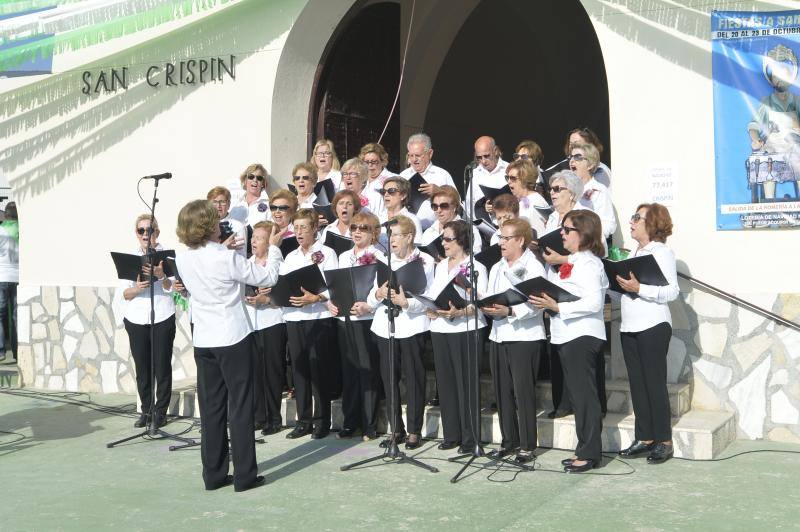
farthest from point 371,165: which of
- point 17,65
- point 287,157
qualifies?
point 17,65

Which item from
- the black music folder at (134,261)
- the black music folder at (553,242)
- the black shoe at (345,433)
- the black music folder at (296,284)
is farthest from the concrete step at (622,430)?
the black music folder at (134,261)

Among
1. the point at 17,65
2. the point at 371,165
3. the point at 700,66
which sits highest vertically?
the point at 17,65

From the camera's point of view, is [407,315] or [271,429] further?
[271,429]

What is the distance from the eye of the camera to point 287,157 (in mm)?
9320

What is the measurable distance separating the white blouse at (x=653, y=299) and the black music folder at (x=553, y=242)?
0.50m

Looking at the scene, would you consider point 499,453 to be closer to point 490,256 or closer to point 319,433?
point 490,256

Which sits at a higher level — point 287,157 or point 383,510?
point 287,157

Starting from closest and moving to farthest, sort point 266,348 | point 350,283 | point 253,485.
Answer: point 253,485
point 350,283
point 266,348

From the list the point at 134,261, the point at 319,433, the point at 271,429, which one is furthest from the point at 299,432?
the point at 134,261

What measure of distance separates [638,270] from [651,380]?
28.7 inches

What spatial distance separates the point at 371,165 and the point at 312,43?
69.1 inches

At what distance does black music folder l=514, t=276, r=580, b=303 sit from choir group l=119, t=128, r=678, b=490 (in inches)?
0.6

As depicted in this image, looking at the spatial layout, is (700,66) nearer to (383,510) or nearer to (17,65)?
(383,510)

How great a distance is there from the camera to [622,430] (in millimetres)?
6707
